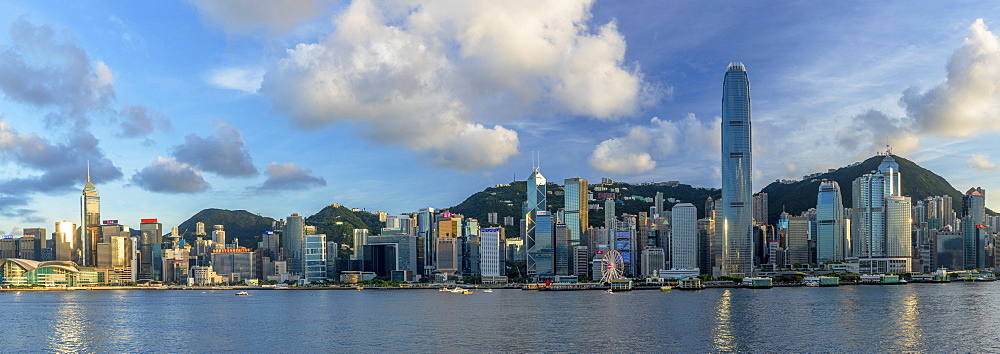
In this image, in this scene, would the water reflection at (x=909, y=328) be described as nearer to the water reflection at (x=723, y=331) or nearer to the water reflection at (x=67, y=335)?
the water reflection at (x=723, y=331)

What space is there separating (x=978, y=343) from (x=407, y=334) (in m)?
59.4

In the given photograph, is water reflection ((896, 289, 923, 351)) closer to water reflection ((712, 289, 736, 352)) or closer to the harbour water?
the harbour water

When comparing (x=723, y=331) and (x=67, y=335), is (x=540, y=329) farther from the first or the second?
(x=67, y=335)

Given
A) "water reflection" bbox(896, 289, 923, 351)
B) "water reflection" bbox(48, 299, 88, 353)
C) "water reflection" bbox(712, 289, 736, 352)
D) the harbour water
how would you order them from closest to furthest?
"water reflection" bbox(712, 289, 736, 352), "water reflection" bbox(896, 289, 923, 351), the harbour water, "water reflection" bbox(48, 299, 88, 353)

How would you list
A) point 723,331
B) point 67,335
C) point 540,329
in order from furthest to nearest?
point 67,335
point 540,329
point 723,331

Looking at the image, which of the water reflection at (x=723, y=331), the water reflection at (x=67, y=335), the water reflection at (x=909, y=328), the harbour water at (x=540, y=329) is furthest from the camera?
the water reflection at (x=67, y=335)

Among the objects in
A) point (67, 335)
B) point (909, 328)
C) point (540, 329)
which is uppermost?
point (909, 328)

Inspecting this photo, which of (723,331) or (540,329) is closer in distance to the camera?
(723,331)

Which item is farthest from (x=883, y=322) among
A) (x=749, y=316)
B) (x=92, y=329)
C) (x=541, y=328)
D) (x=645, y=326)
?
(x=92, y=329)

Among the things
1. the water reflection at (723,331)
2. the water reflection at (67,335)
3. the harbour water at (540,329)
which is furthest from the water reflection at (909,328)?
the water reflection at (67,335)

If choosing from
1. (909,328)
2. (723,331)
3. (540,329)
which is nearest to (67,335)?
(540,329)

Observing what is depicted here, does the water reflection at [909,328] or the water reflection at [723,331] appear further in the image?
the water reflection at [909,328]

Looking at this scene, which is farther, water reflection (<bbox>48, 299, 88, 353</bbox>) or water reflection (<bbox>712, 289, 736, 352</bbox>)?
water reflection (<bbox>48, 299, 88, 353</bbox>)

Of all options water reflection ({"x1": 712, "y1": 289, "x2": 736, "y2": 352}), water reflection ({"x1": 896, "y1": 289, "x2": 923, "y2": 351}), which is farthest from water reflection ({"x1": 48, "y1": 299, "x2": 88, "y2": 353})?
water reflection ({"x1": 896, "y1": 289, "x2": 923, "y2": 351})
